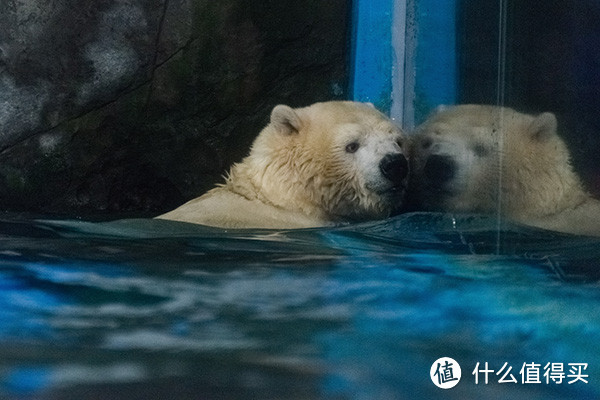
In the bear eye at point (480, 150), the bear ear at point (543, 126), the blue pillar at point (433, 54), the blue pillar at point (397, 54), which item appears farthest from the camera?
the blue pillar at point (397, 54)

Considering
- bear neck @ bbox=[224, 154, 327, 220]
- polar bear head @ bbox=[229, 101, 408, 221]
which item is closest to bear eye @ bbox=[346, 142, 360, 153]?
polar bear head @ bbox=[229, 101, 408, 221]

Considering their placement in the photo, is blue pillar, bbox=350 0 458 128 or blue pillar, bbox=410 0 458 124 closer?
blue pillar, bbox=410 0 458 124

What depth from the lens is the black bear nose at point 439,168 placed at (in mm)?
4653

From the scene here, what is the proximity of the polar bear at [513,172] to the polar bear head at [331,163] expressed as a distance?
0.33m

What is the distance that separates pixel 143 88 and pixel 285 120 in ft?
6.38

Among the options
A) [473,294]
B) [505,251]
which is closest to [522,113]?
[505,251]

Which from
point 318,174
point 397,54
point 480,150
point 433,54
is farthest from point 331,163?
point 397,54

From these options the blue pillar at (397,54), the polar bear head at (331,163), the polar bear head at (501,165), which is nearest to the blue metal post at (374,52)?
A: the blue pillar at (397,54)

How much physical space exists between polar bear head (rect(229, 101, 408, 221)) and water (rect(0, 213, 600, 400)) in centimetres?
140

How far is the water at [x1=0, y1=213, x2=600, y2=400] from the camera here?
1802 mm

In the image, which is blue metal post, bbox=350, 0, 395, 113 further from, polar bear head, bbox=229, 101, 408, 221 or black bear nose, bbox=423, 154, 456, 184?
black bear nose, bbox=423, 154, 456, 184

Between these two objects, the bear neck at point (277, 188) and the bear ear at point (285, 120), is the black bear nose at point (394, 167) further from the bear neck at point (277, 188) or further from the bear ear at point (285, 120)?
the bear ear at point (285, 120)

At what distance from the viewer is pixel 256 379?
6.00 ft

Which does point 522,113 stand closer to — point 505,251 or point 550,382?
point 505,251
